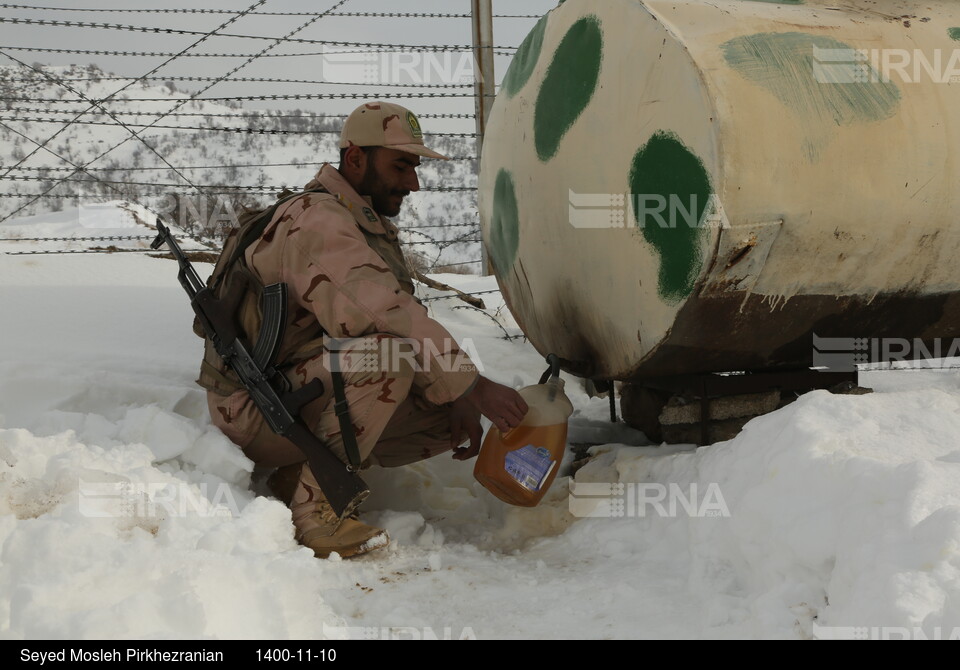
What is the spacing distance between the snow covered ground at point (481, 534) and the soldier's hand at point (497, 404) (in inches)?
12.8

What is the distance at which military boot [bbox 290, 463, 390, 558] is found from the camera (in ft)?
7.05

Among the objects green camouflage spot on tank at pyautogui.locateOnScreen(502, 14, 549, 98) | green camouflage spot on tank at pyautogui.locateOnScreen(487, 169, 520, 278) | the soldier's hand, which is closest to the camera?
the soldier's hand

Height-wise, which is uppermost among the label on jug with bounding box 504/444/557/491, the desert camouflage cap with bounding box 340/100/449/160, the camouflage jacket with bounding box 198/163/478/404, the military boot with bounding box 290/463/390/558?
the desert camouflage cap with bounding box 340/100/449/160

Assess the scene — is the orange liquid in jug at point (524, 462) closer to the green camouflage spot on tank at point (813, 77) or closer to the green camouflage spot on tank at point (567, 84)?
the green camouflage spot on tank at point (567, 84)

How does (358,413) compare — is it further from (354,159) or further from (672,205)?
(672,205)

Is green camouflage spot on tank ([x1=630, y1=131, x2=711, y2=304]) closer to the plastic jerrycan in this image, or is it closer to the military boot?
the plastic jerrycan

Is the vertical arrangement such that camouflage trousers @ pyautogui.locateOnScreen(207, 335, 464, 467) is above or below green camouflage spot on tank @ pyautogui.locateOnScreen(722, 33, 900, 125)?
below

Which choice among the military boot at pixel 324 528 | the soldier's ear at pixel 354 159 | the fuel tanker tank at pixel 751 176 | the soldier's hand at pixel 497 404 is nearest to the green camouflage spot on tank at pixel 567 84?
the fuel tanker tank at pixel 751 176

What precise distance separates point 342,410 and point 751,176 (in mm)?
1112

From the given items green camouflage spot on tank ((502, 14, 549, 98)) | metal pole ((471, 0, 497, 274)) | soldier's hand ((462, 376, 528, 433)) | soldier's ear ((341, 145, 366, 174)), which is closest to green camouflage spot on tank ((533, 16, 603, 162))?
green camouflage spot on tank ((502, 14, 549, 98))

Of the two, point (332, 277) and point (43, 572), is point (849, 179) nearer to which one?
point (332, 277)

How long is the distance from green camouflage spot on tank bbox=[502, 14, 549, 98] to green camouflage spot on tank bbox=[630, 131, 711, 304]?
2.33ft

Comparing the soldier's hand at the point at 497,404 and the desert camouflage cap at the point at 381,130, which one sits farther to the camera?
the desert camouflage cap at the point at 381,130

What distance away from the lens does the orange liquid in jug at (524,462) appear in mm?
2338
